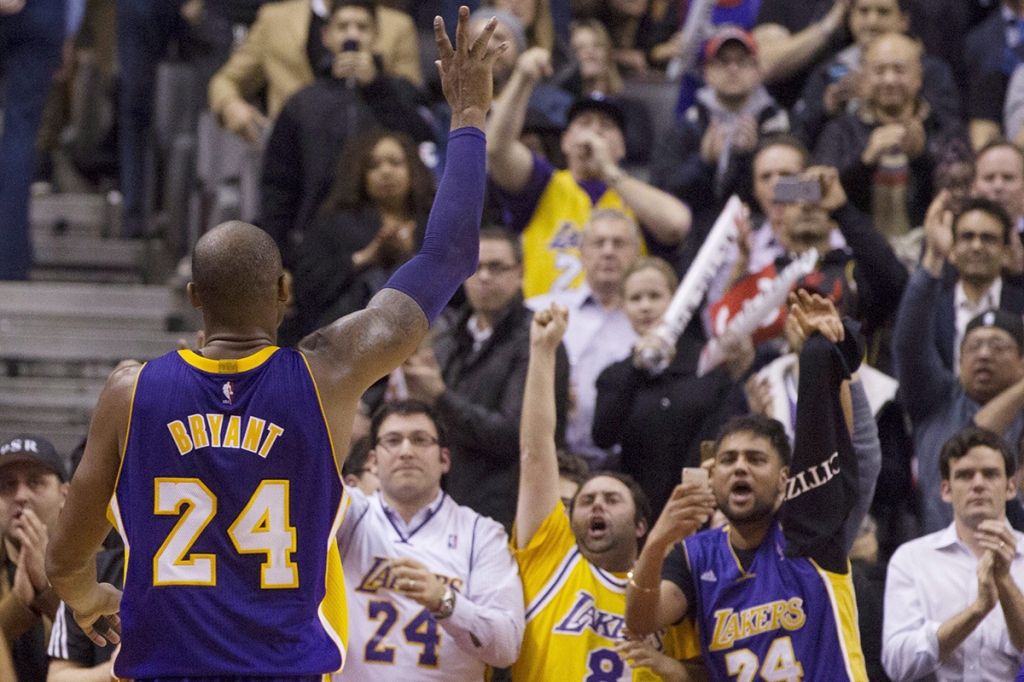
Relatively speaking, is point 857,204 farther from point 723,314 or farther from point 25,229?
point 25,229

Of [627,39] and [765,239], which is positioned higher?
[627,39]

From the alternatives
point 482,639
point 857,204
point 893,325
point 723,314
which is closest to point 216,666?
point 482,639

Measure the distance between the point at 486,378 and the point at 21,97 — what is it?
3684 mm

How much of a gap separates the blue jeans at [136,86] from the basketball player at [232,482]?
24.7 ft

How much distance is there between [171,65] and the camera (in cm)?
1119

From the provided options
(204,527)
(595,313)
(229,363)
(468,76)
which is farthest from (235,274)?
(595,313)

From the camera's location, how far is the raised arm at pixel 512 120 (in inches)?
333

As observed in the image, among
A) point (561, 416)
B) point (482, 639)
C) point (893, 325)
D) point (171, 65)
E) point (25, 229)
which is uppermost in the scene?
point (171, 65)

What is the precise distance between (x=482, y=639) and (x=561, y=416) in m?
1.58

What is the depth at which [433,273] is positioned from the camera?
387 centimetres

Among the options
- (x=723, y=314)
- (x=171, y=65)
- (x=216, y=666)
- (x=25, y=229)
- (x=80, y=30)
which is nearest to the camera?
(x=216, y=666)

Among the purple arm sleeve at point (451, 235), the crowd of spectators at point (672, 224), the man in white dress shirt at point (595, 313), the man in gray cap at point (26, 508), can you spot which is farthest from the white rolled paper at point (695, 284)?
the purple arm sleeve at point (451, 235)

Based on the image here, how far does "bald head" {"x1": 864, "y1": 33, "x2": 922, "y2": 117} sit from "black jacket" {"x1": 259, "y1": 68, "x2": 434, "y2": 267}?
2834mm

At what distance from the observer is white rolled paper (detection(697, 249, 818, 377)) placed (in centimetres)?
753
